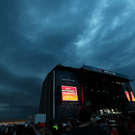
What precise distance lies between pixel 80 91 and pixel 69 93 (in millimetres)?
2670

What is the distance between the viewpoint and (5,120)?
2641 centimetres

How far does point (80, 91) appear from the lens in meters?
19.9

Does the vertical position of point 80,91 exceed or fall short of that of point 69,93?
it exceeds it

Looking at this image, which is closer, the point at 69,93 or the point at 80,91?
the point at 69,93

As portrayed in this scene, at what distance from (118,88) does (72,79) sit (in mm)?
15803

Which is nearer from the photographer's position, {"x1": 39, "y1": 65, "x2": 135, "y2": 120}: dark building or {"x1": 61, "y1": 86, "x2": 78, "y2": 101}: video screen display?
{"x1": 39, "y1": 65, "x2": 135, "y2": 120}: dark building

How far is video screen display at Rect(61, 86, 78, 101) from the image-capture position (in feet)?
57.8

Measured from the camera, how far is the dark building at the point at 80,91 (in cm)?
1723

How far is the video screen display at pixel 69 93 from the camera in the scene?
17.6 m

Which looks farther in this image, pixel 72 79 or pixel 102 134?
pixel 72 79

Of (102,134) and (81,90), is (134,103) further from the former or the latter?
(102,134)

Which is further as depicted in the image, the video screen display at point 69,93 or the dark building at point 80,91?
the video screen display at point 69,93

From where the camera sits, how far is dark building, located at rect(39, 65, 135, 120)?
1723 centimetres

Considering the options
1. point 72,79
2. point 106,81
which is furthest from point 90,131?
point 106,81
